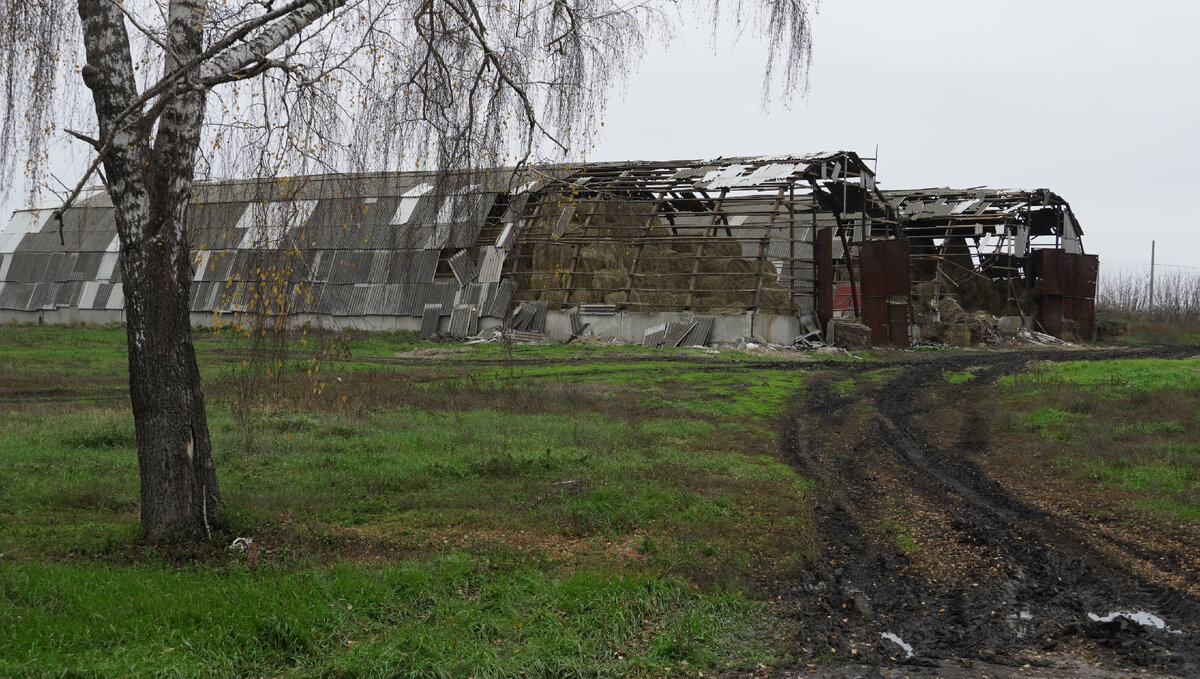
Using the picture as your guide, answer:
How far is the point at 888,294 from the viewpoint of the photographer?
35844 millimetres

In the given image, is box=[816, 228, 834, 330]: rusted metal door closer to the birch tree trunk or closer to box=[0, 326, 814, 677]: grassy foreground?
box=[0, 326, 814, 677]: grassy foreground

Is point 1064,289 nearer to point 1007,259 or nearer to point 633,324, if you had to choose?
point 1007,259

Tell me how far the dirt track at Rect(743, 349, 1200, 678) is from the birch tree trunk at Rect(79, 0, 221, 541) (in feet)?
15.7

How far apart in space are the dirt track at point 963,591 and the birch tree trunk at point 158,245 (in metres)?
4.78

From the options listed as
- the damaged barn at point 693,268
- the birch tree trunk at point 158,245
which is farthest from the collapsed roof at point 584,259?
the birch tree trunk at point 158,245

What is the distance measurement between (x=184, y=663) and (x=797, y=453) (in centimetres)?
954

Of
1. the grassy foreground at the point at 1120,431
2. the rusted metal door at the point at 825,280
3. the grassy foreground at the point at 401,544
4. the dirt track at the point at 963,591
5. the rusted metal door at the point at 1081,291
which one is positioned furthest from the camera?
the rusted metal door at the point at 1081,291

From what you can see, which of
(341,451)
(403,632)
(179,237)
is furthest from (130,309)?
(341,451)

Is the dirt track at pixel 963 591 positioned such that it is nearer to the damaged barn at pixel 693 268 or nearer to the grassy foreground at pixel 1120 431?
the grassy foreground at pixel 1120 431

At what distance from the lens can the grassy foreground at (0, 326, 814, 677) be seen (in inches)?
233

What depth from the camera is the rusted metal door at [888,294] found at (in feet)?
117

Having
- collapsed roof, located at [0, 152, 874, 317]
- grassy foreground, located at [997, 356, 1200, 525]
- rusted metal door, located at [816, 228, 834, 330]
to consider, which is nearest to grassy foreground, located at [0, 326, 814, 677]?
grassy foreground, located at [997, 356, 1200, 525]

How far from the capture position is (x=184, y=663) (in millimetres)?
5516

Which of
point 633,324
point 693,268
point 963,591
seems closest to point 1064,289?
point 693,268
